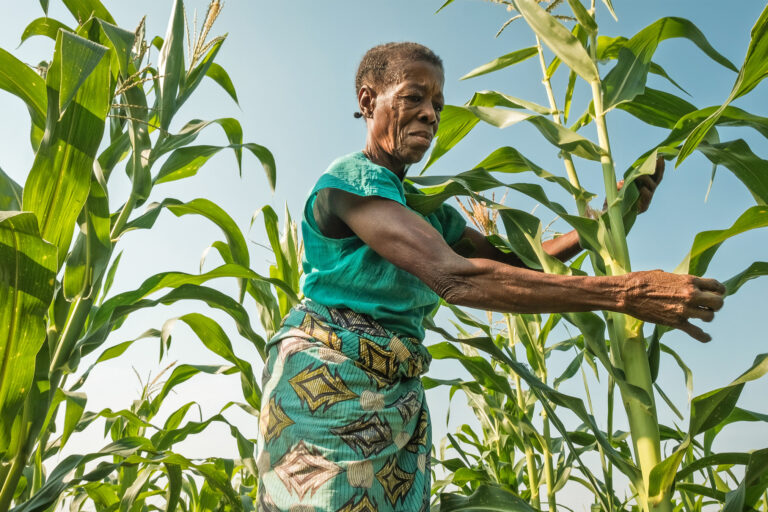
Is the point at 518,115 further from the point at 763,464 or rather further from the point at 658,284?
the point at 763,464

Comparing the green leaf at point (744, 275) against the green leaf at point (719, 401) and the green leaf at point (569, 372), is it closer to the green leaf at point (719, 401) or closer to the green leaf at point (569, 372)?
the green leaf at point (719, 401)

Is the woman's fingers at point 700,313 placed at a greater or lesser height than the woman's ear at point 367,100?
lesser

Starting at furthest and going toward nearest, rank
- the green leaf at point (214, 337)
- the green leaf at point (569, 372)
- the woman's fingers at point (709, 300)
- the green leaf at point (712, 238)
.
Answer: the green leaf at point (569, 372), the green leaf at point (214, 337), the green leaf at point (712, 238), the woman's fingers at point (709, 300)

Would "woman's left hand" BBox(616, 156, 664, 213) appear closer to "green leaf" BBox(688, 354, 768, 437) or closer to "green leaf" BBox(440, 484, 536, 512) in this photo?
"green leaf" BBox(688, 354, 768, 437)

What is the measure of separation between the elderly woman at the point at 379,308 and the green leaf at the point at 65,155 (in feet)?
1.60

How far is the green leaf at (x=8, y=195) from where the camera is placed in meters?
1.43

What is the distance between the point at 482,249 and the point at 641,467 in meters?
0.72

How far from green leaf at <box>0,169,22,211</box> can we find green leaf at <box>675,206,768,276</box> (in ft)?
5.10

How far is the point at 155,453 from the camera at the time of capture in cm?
173

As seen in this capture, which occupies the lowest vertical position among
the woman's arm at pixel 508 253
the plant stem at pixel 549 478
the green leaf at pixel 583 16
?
the plant stem at pixel 549 478

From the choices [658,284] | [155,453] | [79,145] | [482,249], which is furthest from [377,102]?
[155,453]

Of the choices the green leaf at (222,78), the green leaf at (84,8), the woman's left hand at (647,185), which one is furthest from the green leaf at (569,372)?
the green leaf at (84,8)

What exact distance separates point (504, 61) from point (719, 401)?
120 cm

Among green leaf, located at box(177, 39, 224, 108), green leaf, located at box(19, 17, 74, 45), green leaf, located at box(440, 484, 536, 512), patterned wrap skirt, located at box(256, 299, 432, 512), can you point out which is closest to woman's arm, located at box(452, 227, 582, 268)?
patterned wrap skirt, located at box(256, 299, 432, 512)
